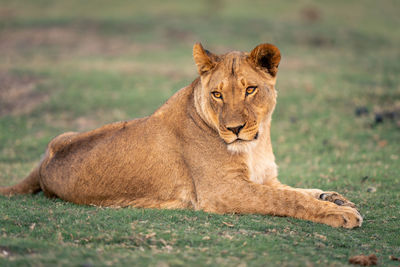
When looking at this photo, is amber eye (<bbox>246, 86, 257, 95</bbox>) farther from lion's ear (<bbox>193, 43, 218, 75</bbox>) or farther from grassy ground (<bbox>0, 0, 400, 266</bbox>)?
grassy ground (<bbox>0, 0, 400, 266</bbox>)

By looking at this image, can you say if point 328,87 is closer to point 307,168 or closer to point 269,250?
point 307,168

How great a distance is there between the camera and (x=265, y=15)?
105 feet

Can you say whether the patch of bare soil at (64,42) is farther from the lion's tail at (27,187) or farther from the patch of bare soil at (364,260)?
the patch of bare soil at (364,260)

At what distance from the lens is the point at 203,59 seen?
5.96 m

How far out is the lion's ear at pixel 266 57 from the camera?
5734 mm

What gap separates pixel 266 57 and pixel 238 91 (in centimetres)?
59

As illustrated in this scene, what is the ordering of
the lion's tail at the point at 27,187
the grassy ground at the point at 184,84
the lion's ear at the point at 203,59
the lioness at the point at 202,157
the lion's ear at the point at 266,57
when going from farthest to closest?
the lion's tail at the point at 27,187 < the lion's ear at the point at 203,59 < the lion's ear at the point at 266,57 < the lioness at the point at 202,157 < the grassy ground at the point at 184,84

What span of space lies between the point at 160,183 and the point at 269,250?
195 cm

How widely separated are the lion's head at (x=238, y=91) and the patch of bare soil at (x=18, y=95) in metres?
9.74

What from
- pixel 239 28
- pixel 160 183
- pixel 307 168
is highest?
pixel 239 28

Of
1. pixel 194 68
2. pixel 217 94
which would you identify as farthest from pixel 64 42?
pixel 217 94

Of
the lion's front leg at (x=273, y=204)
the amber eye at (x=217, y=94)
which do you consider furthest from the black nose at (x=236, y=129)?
the lion's front leg at (x=273, y=204)

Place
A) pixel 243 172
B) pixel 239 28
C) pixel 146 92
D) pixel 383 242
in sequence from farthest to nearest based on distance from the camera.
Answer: pixel 239 28 → pixel 146 92 → pixel 243 172 → pixel 383 242

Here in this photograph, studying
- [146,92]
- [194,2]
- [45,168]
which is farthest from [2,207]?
[194,2]
